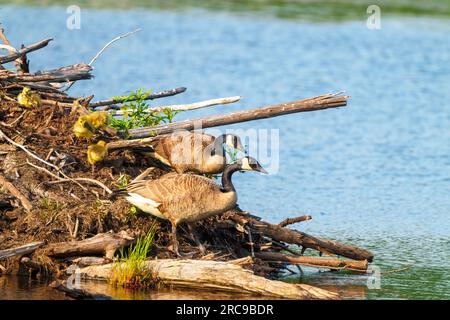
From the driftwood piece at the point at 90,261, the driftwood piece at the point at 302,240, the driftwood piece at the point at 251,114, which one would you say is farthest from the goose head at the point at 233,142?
the driftwood piece at the point at 90,261

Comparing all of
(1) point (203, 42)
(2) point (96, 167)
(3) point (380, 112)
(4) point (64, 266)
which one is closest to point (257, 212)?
(2) point (96, 167)

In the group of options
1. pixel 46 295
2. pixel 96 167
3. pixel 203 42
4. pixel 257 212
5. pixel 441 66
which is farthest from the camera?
pixel 203 42

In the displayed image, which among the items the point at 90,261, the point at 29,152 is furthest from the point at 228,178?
the point at 29,152

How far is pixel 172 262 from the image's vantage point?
9.34 meters

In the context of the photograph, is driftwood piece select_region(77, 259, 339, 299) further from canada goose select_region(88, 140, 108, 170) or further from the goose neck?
canada goose select_region(88, 140, 108, 170)

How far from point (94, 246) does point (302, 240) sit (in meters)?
2.37

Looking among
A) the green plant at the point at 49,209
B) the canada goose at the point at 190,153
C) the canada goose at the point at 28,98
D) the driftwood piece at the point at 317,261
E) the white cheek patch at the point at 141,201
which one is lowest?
the driftwood piece at the point at 317,261

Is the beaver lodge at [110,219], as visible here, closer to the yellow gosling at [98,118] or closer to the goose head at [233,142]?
the yellow gosling at [98,118]

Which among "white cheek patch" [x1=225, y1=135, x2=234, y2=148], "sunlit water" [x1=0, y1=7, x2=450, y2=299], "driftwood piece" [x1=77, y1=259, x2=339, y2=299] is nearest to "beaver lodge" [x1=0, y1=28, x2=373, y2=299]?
"driftwood piece" [x1=77, y1=259, x2=339, y2=299]

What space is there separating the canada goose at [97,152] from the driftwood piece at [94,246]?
105 cm

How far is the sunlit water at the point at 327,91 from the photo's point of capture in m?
12.5

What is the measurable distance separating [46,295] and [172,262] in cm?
119

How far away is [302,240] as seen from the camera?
10633mm
